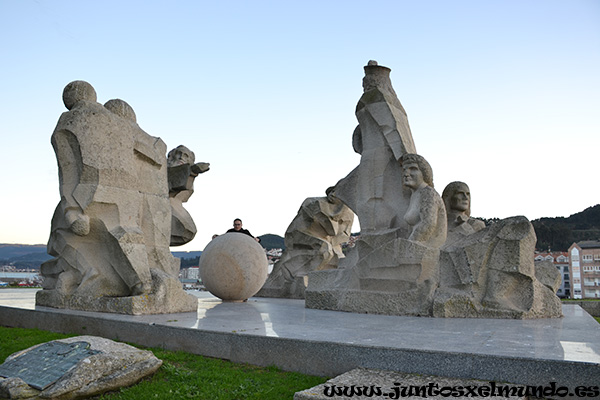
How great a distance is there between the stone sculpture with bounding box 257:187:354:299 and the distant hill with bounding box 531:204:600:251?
21.9 meters

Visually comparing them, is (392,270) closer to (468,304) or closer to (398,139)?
(468,304)

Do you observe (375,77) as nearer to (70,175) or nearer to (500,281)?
(500,281)

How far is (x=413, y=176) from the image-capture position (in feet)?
26.5

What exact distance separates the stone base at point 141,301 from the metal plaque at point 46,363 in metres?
2.59

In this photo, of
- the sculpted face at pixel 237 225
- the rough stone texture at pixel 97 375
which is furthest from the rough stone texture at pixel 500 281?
the sculpted face at pixel 237 225

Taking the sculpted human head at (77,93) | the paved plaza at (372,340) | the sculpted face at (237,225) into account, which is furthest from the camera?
the sculpted face at (237,225)

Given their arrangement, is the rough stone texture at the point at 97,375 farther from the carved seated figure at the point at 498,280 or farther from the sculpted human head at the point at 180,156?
the sculpted human head at the point at 180,156

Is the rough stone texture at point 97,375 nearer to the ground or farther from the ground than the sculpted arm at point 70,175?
nearer to the ground

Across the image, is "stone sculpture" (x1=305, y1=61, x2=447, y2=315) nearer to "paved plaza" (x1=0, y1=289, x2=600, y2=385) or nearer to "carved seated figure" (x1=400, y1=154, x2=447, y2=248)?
"carved seated figure" (x1=400, y1=154, x2=447, y2=248)

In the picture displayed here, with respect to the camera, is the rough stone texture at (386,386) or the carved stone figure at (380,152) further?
the carved stone figure at (380,152)

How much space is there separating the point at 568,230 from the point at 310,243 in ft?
86.0

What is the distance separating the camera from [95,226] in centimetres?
749

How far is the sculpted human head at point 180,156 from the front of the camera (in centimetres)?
1059

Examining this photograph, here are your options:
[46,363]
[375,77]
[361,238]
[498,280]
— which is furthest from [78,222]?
[498,280]
